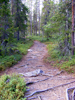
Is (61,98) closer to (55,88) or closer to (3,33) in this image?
(55,88)

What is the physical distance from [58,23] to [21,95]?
291 inches

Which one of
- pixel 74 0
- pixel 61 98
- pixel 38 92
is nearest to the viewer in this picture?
pixel 61 98

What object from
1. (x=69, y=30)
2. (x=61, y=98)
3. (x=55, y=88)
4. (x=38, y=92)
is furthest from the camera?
(x=69, y=30)

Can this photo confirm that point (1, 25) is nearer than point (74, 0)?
No

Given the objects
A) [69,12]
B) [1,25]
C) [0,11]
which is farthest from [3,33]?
[69,12]

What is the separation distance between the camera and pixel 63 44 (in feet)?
31.7

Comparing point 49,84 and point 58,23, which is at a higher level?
point 58,23

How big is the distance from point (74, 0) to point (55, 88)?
7556mm

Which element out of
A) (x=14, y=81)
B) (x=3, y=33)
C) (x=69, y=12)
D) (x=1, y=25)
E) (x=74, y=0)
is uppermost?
(x=74, y=0)

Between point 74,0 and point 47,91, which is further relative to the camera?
point 74,0

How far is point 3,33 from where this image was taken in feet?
31.8

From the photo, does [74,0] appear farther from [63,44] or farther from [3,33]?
[3,33]

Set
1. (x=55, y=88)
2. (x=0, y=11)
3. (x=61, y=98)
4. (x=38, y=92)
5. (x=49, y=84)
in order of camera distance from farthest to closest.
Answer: (x=0, y=11)
(x=49, y=84)
(x=55, y=88)
(x=38, y=92)
(x=61, y=98)

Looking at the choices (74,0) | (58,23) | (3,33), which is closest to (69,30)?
(58,23)
